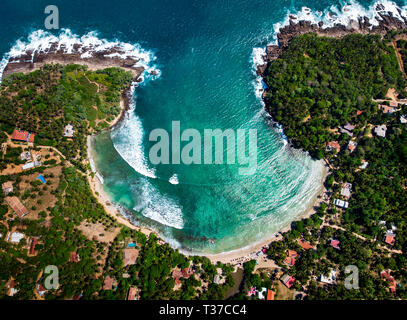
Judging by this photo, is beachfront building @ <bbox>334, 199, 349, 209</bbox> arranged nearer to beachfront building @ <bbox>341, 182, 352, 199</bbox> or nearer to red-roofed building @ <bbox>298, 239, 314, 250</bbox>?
beachfront building @ <bbox>341, 182, 352, 199</bbox>

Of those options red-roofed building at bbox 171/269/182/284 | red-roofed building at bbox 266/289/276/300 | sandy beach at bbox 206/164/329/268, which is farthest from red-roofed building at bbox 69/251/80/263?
red-roofed building at bbox 266/289/276/300

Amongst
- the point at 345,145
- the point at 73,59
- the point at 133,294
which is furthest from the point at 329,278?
the point at 73,59

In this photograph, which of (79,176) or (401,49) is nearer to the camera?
(79,176)

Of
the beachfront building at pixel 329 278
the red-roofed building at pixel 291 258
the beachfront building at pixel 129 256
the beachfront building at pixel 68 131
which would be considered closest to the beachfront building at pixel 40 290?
the beachfront building at pixel 129 256

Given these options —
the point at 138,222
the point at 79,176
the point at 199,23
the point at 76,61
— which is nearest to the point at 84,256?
the point at 138,222

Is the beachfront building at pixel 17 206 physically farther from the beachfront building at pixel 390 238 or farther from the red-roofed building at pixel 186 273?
the beachfront building at pixel 390 238

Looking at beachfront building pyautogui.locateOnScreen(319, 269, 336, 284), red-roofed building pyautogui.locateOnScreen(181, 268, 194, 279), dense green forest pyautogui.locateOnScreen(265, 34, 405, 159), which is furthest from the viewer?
dense green forest pyautogui.locateOnScreen(265, 34, 405, 159)

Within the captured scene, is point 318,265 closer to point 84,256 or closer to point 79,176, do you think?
point 84,256
